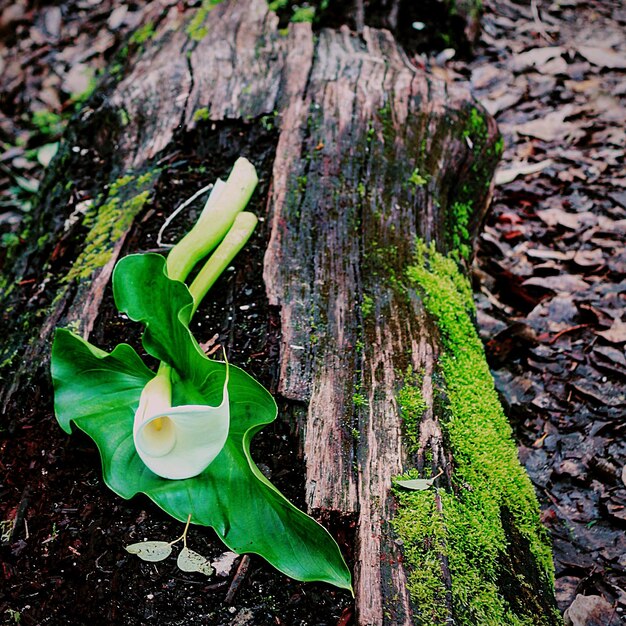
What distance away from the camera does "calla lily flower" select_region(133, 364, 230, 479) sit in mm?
1132

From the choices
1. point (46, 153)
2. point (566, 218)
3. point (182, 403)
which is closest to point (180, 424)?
point (182, 403)

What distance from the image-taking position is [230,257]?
176cm

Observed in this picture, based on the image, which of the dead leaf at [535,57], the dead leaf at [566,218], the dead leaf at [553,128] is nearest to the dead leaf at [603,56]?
the dead leaf at [535,57]

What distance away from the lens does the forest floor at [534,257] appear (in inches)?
51.7

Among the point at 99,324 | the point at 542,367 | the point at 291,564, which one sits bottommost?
the point at 542,367

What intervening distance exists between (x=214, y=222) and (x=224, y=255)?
0.35ft

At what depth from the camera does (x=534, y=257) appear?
2.63 metres

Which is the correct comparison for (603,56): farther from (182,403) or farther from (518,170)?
(182,403)

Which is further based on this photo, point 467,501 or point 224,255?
point 224,255

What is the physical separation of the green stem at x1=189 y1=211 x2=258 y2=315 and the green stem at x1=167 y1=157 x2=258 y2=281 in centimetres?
3

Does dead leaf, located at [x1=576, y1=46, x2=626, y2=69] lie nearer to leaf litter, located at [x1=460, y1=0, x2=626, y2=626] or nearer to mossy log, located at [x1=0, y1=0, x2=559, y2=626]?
leaf litter, located at [x1=460, y1=0, x2=626, y2=626]

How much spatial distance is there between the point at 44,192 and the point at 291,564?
170 cm

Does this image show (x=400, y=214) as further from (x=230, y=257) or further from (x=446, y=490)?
(x=446, y=490)

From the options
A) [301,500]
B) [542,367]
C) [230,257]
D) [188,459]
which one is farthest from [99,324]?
[542,367]
